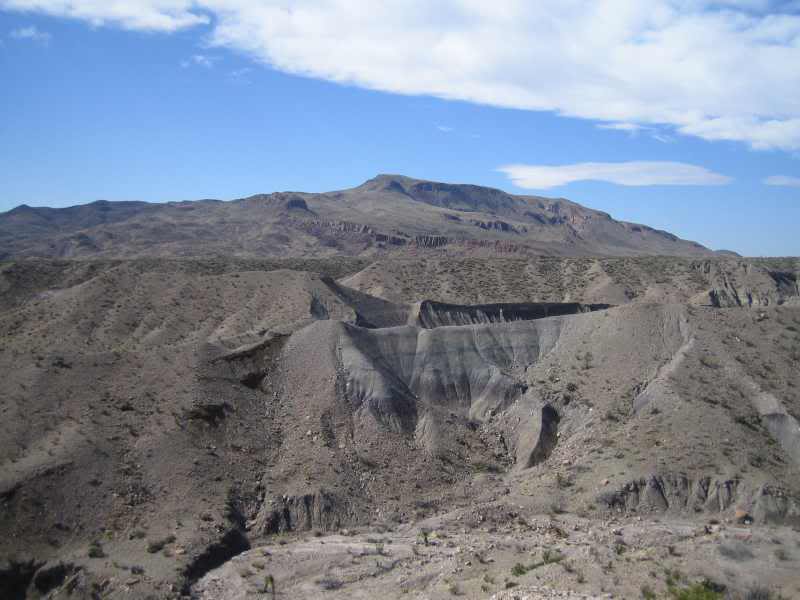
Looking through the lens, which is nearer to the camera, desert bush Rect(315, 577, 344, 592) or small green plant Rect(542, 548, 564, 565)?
small green plant Rect(542, 548, 564, 565)

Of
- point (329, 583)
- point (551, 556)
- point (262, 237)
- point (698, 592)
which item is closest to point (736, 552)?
point (698, 592)

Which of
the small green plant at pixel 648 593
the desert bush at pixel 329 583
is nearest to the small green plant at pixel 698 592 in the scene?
the small green plant at pixel 648 593

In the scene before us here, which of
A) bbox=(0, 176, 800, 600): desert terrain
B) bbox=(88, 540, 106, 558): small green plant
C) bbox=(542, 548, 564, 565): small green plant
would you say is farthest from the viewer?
bbox=(88, 540, 106, 558): small green plant

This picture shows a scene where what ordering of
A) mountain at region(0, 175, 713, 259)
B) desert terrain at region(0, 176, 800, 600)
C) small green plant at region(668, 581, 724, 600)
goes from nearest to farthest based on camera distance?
small green plant at region(668, 581, 724, 600) → desert terrain at region(0, 176, 800, 600) → mountain at region(0, 175, 713, 259)

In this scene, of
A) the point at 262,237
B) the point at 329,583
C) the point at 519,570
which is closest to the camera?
the point at 519,570

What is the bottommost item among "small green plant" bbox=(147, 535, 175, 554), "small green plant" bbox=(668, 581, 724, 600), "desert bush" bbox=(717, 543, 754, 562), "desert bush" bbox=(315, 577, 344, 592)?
"desert bush" bbox=(315, 577, 344, 592)

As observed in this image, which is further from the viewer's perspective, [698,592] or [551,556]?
[551,556]

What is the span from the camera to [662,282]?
94125mm

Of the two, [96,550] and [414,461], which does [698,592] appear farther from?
[96,550]

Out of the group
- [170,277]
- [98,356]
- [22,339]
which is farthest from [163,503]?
[170,277]

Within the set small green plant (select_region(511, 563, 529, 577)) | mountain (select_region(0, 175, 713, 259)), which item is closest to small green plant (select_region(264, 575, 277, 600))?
small green plant (select_region(511, 563, 529, 577))

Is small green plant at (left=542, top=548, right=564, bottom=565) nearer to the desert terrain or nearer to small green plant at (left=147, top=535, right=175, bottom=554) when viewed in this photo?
the desert terrain

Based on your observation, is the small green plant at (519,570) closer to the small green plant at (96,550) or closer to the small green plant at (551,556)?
the small green plant at (551,556)

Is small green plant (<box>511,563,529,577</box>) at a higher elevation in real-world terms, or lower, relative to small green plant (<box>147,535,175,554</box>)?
lower
